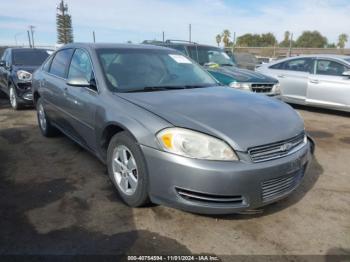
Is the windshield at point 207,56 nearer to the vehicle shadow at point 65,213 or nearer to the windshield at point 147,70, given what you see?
the windshield at point 147,70

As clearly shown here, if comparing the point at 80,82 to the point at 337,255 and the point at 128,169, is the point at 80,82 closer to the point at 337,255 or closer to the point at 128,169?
the point at 128,169

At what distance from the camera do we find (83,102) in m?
3.82

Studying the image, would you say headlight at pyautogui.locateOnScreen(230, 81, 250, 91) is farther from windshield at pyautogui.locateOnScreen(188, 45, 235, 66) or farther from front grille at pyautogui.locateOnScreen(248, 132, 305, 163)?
front grille at pyautogui.locateOnScreen(248, 132, 305, 163)

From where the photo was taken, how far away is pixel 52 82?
487 centimetres

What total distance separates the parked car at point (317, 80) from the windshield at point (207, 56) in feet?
4.79

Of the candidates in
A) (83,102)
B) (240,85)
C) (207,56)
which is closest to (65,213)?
(83,102)

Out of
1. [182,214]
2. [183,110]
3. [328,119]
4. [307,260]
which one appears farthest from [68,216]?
[328,119]

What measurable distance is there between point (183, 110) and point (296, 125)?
1.09 m

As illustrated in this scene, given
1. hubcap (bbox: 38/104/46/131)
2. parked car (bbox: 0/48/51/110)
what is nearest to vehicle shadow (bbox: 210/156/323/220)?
hubcap (bbox: 38/104/46/131)

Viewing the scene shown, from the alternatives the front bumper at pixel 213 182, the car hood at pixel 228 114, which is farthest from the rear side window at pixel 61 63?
the front bumper at pixel 213 182

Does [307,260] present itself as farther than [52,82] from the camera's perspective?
No

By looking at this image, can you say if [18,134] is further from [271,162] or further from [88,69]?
[271,162]

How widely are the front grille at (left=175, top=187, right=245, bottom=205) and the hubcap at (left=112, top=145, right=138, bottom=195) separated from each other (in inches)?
21.2

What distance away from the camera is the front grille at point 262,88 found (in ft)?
22.5
